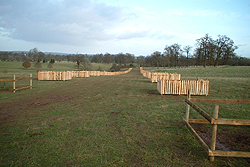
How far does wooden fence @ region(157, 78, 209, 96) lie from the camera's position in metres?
14.0

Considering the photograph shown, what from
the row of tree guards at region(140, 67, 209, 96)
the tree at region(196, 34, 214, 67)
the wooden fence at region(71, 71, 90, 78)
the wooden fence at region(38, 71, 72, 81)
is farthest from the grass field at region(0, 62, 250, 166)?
the tree at region(196, 34, 214, 67)

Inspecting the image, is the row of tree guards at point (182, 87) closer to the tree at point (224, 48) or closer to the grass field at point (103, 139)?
the grass field at point (103, 139)

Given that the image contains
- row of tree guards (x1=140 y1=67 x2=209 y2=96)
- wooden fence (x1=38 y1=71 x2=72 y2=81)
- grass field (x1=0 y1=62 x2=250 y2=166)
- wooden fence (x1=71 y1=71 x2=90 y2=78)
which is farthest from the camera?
wooden fence (x1=71 y1=71 x2=90 y2=78)

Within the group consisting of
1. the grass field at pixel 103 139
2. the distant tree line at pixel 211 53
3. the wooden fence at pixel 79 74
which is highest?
the distant tree line at pixel 211 53

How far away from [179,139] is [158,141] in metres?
0.72

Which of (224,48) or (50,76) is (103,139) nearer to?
(50,76)

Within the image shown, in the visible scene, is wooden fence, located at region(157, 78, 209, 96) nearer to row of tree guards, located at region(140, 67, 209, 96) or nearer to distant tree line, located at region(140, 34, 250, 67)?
row of tree guards, located at region(140, 67, 209, 96)

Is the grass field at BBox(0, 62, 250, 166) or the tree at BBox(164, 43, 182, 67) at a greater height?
the tree at BBox(164, 43, 182, 67)

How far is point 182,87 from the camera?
14.2 metres

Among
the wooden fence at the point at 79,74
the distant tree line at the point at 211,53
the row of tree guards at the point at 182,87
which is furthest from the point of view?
the distant tree line at the point at 211,53

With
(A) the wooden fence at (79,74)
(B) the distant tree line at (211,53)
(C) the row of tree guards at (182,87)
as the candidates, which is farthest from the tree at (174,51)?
(C) the row of tree guards at (182,87)

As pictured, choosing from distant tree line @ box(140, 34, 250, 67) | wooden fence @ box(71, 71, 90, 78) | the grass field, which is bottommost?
the grass field

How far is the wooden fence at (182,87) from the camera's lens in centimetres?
1400

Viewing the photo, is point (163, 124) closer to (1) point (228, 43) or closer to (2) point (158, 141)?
(2) point (158, 141)
